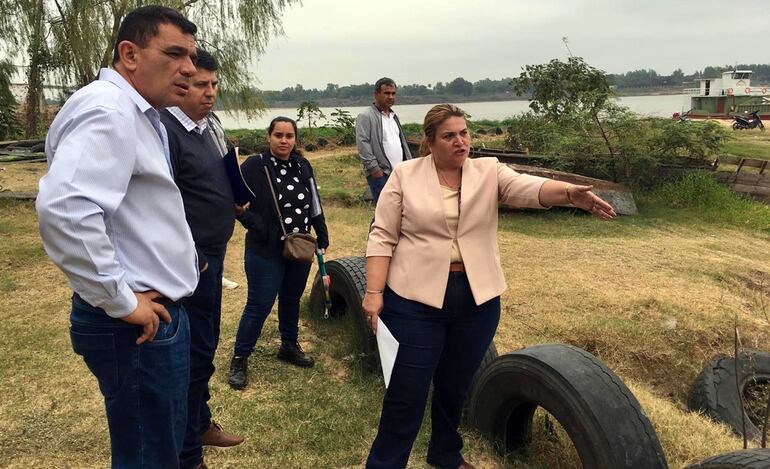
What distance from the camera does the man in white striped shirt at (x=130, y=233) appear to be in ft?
4.41

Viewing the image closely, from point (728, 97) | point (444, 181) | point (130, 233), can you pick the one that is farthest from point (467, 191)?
point (728, 97)

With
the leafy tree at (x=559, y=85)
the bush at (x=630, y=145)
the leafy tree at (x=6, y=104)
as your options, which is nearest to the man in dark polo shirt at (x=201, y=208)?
the bush at (x=630, y=145)

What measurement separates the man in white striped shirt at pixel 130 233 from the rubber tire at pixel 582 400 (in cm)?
140

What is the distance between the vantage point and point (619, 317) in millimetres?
4777

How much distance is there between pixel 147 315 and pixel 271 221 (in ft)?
5.87

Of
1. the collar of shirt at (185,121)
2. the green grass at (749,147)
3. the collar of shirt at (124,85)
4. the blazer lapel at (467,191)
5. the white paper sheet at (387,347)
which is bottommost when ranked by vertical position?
the white paper sheet at (387,347)

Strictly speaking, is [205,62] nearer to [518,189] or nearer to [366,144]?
[518,189]

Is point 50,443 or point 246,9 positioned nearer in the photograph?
point 50,443

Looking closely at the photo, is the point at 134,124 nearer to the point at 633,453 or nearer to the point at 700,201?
the point at 633,453

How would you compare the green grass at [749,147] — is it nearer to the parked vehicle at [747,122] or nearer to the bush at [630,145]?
the parked vehicle at [747,122]

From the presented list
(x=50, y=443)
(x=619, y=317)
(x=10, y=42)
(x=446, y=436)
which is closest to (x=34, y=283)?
(x=50, y=443)

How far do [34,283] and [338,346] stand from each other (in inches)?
128

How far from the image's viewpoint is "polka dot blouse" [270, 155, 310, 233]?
3320 millimetres

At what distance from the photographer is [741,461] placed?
1.89 m
